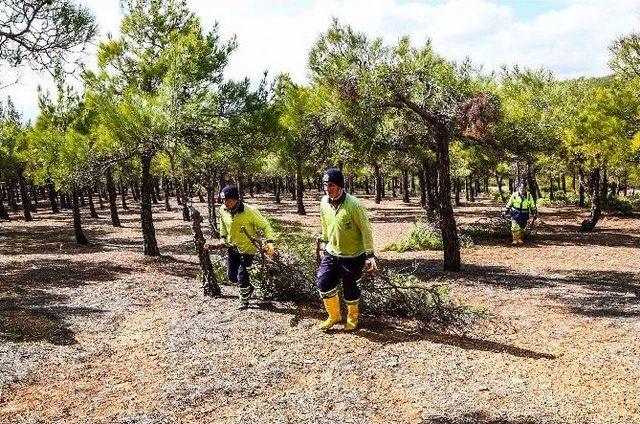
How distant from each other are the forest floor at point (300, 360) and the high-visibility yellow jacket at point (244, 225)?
1.05 metres

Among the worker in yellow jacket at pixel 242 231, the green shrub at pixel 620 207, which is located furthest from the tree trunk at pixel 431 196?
the green shrub at pixel 620 207

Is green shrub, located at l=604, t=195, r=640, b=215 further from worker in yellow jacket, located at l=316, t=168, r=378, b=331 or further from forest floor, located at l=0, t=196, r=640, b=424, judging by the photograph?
worker in yellow jacket, located at l=316, t=168, r=378, b=331

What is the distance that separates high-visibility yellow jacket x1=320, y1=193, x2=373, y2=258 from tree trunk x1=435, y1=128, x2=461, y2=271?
6.61m

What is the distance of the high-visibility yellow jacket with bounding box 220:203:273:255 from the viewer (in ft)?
26.8

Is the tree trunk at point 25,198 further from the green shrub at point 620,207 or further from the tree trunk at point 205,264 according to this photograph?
the green shrub at point 620,207

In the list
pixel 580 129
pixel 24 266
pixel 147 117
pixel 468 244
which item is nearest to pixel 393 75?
pixel 147 117

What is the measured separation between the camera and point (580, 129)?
18234mm

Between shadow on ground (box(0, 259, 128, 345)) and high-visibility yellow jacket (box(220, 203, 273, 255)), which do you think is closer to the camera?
shadow on ground (box(0, 259, 128, 345))

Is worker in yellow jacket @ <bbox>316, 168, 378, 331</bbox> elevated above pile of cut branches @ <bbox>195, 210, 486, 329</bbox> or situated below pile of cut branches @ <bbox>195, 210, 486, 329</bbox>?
above

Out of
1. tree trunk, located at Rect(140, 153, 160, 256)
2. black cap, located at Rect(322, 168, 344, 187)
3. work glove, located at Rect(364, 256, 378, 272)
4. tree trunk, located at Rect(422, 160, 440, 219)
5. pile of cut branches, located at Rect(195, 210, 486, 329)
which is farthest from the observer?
tree trunk, located at Rect(422, 160, 440, 219)

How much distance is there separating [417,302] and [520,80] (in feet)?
101

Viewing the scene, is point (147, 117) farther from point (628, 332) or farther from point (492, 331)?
point (628, 332)

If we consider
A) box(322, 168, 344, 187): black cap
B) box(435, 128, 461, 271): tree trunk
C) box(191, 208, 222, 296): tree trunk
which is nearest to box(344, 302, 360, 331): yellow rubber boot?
box(322, 168, 344, 187): black cap

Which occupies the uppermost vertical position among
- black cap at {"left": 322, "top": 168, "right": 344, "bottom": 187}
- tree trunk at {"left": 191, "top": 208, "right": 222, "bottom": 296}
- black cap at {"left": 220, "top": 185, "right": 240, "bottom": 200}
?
black cap at {"left": 322, "top": 168, "right": 344, "bottom": 187}
